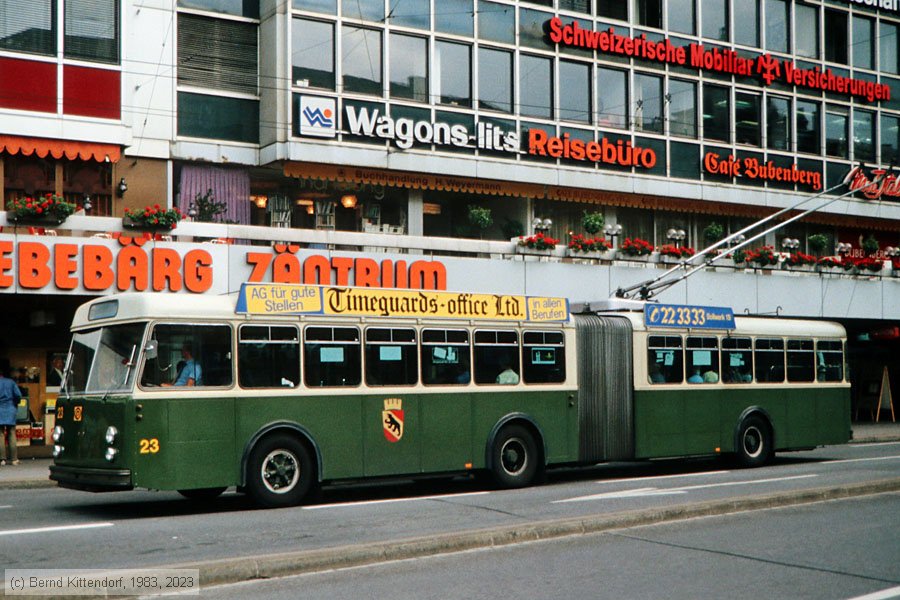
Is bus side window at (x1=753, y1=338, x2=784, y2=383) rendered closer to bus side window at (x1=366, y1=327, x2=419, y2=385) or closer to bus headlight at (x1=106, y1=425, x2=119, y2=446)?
bus side window at (x1=366, y1=327, x2=419, y2=385)

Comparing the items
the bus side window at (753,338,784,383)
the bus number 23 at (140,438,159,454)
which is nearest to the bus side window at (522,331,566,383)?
the bus side window at (753,338,784,383)

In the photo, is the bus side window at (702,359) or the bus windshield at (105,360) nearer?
the bus windshield at (105,360)

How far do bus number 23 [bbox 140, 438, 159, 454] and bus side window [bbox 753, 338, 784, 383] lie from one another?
11776 millimetres

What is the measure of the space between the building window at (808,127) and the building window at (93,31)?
860 inches

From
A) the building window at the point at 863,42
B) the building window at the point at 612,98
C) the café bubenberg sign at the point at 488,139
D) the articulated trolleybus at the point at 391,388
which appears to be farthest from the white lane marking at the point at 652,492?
the building window at the point at 863,42

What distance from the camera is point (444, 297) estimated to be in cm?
1628

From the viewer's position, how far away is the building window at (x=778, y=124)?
34.8 metres

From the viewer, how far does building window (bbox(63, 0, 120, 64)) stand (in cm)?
2302

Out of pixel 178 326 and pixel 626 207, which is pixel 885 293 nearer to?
pixel 626 207

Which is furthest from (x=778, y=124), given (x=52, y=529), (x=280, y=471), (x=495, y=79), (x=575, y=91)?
(x=52, y=529)

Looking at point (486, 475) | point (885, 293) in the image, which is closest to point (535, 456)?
point (486, 475)

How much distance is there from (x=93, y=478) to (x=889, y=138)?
32455 mm

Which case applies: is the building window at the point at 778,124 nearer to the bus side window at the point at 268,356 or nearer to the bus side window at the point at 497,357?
the bus side window at the point at 497,357

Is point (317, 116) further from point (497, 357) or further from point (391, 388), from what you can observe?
point (391, 388)
